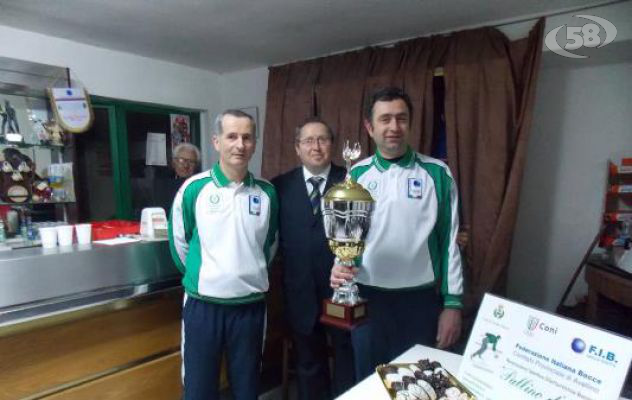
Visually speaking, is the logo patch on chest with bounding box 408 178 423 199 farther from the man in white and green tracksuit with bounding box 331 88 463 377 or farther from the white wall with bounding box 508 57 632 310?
the white wall with bounding box 508 57 632 310

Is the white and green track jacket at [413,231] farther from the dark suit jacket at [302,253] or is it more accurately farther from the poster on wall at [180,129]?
the poster on wall at [180,129]

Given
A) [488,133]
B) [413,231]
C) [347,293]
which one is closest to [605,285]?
[488,133]

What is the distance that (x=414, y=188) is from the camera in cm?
145

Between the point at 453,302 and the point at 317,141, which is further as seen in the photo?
the point at 317,141

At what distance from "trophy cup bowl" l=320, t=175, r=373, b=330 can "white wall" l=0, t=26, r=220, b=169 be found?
2461 mm

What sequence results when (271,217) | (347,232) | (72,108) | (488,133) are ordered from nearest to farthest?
(347,232)
(271,217)
(488,133)
(72,108)

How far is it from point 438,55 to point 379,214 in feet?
5.34

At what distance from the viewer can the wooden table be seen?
2123mm

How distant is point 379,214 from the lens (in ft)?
4.79

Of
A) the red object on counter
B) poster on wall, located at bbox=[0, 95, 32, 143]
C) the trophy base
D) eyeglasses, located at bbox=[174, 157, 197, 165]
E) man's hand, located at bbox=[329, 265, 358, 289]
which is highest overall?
poster on wall, located at bbox=[0, 95, 32, 143]

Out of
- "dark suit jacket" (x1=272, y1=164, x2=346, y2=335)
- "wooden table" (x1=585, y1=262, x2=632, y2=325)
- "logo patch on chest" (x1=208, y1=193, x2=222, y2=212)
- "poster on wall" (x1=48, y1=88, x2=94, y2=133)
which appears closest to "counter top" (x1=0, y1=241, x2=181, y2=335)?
"logo patch on chest" (x1=208, y1=193, x2=222, y2=212)

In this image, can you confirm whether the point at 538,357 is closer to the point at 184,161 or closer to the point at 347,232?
the point at 347,232

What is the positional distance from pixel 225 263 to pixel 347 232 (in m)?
0.49

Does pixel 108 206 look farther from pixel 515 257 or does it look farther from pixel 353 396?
pixel 515 257
